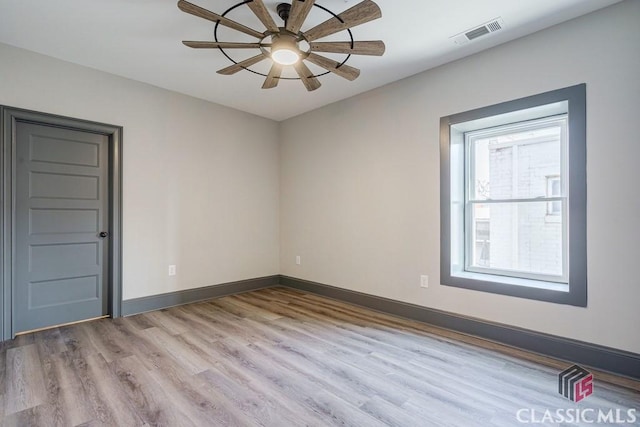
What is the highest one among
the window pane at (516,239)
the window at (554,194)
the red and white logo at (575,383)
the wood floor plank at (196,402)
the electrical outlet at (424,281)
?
the window at (554,194)

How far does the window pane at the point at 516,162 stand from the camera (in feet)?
9.21

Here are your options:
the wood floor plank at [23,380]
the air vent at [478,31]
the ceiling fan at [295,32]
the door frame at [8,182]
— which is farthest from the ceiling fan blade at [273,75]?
the wood floor plank at [23,380]

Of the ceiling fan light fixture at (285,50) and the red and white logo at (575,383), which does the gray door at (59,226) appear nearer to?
the ceiling fan light fixture at (285,50)

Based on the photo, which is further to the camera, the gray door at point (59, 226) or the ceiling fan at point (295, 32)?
the gray door at point (59, 226)

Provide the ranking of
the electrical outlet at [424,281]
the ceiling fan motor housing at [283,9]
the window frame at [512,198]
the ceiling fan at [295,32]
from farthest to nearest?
1. the electrical outlet at [424,281]
2. the window frame at [512,198]
3. the ceiling fan motor housing at [283,9]
4. the ceiling fan at [295,32]

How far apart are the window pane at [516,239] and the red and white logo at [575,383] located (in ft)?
2.64

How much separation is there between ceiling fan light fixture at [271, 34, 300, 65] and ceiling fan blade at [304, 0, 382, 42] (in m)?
0.13

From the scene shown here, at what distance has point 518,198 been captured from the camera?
2977 millimetres

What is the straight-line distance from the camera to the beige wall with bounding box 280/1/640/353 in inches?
87.7

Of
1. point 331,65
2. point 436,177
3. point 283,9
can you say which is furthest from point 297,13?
point 436,177

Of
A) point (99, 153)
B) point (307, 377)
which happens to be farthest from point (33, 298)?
point (307, 377)

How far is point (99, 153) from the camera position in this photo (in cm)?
343

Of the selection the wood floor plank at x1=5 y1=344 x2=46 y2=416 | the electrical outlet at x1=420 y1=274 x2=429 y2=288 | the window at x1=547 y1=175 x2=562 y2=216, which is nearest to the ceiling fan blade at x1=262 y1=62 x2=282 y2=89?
the electrical outlet at x1=420 y1=274 x2=429 y2=288

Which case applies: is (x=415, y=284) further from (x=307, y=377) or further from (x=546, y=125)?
(x=546, y=125)
